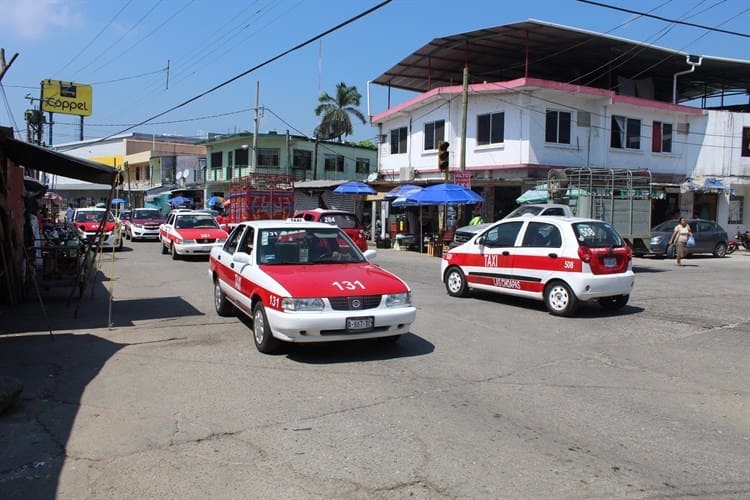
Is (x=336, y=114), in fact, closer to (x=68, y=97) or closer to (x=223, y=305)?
(x=68, y=97)

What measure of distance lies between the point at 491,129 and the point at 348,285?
21.2 metres

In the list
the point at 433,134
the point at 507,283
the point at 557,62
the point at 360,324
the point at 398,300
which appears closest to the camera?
the point at 360,324

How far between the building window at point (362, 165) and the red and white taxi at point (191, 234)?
29588 mm

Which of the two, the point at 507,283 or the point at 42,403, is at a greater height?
the point at 507,283

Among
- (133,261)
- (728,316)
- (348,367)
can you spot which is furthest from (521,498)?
(133,261)

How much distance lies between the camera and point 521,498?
12.0 ft

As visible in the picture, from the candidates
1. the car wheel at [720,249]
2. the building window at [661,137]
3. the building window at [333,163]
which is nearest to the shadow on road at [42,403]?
the car wheel at [720,249]

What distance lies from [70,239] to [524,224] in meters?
9.78

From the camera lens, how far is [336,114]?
169ft

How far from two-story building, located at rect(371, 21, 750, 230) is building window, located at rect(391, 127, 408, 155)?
11cm

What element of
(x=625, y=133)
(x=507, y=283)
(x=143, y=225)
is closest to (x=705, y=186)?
(x=625, y=133)

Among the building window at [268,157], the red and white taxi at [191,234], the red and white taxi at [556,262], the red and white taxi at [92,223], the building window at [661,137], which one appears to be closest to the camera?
the red and white taxi at [556,262]

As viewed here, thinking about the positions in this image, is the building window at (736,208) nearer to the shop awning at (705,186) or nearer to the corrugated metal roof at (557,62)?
the shop awning at (705,186)

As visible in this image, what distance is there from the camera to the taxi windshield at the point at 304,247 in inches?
305
